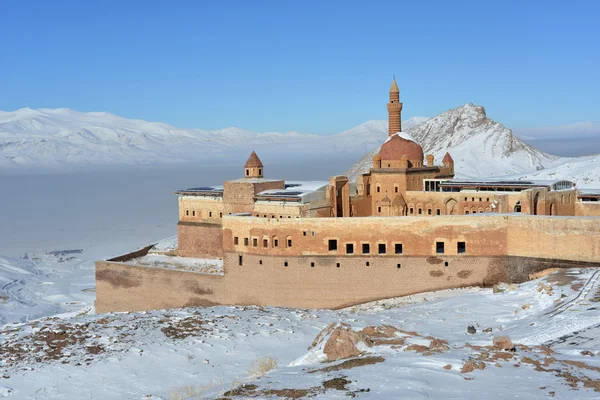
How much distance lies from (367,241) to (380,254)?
0.86 m

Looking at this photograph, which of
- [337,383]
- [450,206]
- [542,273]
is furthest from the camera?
[450,206]

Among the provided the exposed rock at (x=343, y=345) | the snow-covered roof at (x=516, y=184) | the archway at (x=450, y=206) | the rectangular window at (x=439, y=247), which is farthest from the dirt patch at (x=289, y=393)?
the snow-covered roof at (x=516, y=184)

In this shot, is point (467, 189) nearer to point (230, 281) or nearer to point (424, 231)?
point (424, 231)

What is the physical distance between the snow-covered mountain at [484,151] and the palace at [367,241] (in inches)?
1600

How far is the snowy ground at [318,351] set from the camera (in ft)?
37.5

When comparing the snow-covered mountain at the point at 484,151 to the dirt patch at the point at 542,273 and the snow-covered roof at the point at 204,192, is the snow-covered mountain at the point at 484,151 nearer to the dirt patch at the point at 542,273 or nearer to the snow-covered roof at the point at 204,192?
the snow-covered roof at the point at 204,192

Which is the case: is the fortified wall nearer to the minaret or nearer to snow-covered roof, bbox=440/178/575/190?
snow-covered roof, bbox=440/178/575/190

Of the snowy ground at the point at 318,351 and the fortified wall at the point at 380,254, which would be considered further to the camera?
the fortified wall at the point at 380,254

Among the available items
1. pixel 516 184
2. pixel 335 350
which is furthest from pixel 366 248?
pixel 335 350

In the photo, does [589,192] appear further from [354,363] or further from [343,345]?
[354,363]

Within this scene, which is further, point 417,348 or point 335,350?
point 335,350

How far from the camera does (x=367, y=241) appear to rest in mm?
30438

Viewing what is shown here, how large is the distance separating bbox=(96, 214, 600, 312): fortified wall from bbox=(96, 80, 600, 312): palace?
0.15 ft

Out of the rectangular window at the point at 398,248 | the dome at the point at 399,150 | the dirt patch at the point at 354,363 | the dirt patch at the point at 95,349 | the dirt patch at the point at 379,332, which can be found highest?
the dome at the point at 399,150
